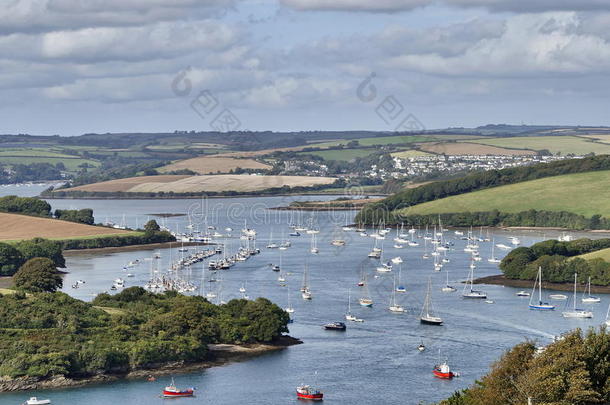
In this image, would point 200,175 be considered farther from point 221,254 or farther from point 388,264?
point 388,264

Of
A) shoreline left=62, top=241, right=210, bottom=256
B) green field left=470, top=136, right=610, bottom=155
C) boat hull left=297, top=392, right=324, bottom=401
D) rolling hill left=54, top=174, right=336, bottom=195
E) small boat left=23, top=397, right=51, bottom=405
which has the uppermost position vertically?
green field left=470, top=136, right=610, bottom=155

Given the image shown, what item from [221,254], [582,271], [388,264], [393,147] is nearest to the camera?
[582,271]

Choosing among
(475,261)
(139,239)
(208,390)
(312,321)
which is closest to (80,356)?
(208,390)

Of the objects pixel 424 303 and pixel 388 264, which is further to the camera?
pixel 388 264

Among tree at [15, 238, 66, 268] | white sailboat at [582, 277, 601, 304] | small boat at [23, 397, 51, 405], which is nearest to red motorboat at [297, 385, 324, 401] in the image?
small boat at [23, 397, 51, 405]

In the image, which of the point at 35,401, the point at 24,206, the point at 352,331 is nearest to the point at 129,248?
the point at 24,206

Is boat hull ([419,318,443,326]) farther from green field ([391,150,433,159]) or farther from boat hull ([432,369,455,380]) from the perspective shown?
green field ([391,150,433,159])
